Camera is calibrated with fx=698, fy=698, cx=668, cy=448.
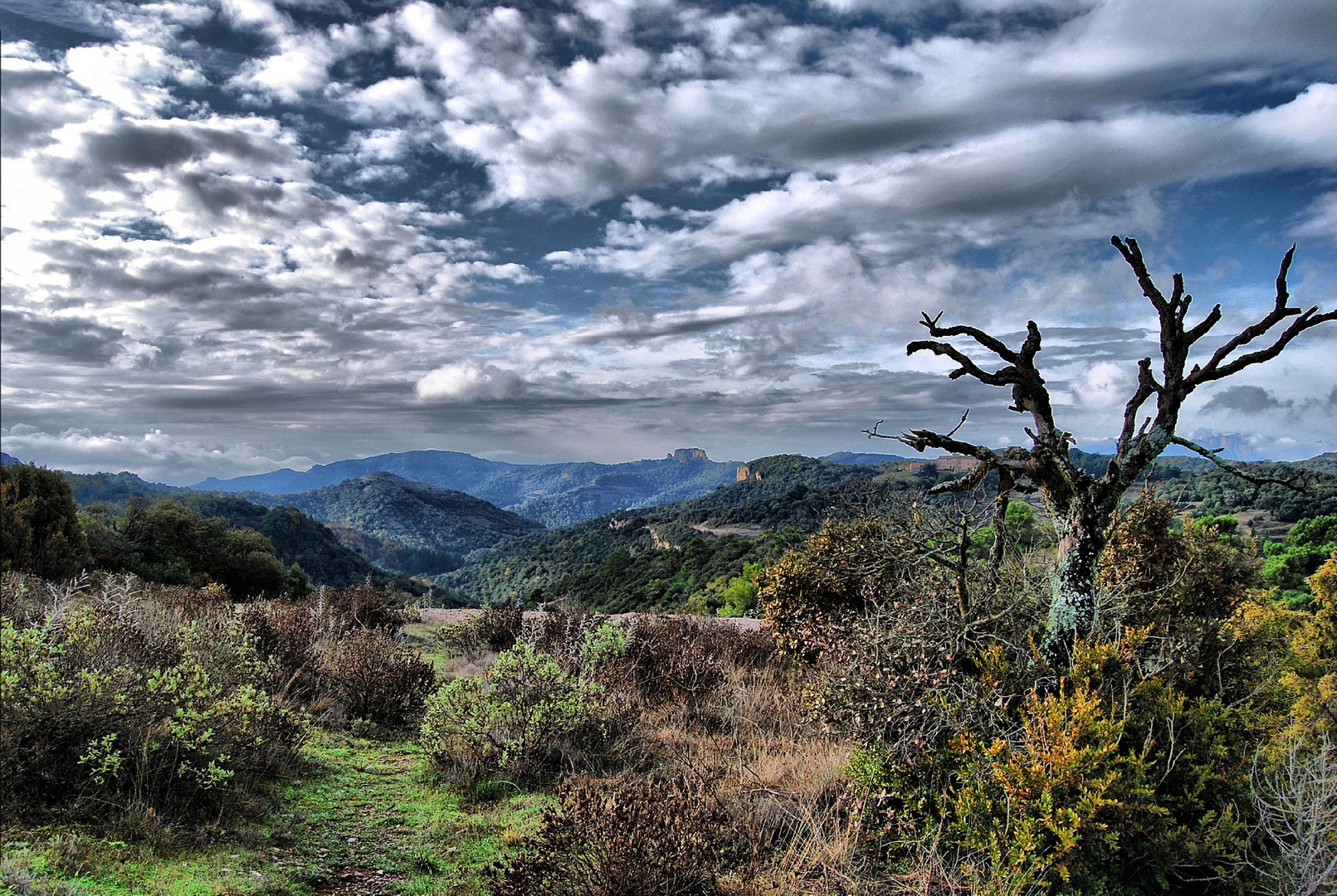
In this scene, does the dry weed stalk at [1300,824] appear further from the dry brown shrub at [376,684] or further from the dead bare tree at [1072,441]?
the dry brown shrub at [376,684]

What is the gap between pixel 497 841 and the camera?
16.5 ft

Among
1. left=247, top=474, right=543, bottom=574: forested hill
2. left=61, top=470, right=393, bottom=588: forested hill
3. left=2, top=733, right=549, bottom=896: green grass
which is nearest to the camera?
left=2, top=733, right=549, bottom=896: green grass

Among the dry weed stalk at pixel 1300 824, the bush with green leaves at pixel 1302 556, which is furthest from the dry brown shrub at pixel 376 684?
the bush with green leaves at pixel 1302 556

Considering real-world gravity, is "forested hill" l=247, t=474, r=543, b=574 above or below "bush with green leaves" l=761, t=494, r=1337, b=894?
below

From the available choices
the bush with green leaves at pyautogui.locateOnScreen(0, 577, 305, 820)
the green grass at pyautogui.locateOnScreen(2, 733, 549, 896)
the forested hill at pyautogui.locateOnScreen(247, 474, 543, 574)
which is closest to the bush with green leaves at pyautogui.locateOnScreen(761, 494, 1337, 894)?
the green grass at pyautogui.locateOnScreen(2, 733, 549, 896)

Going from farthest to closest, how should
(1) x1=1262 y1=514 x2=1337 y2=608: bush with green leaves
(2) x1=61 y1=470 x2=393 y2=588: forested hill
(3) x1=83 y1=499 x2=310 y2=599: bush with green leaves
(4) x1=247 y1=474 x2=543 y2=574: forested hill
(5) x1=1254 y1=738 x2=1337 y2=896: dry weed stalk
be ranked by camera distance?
(4) x1=247 y1=474 x2=543 y2=574: forested hill, (2) x1=61 y1=470 x2=393 y2=588: forested hill, (3) x1=83 y1=499 x2=310 y2=599: bush with green leaves, (1) x1=1262 y1=514 x2=1337 y2=608: bush with green leaves, (5) x1=1254 y1=738 x2=1337 y2=896: dry weed stalk

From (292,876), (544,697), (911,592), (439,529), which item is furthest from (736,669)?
(439,529)

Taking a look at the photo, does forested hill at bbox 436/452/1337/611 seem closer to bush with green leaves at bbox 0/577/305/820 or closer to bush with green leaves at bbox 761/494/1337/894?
bush with green leaves at bbox 761/494/1337/894

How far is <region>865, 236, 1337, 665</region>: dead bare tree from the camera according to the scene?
480 centimetres

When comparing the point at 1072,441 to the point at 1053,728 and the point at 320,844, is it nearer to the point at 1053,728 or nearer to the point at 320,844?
the point at 1053,728

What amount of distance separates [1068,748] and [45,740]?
5948 mm

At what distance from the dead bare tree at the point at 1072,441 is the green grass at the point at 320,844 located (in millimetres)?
4159

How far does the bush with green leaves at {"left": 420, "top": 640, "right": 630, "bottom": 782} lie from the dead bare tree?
399cm

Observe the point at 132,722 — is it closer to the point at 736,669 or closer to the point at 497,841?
the point at 497,841
